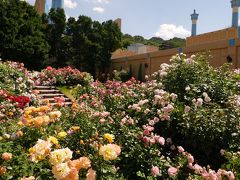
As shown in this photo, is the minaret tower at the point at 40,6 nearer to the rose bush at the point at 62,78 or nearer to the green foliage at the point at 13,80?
the rose bush at the point at 62,78

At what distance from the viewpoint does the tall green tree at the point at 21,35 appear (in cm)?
1912

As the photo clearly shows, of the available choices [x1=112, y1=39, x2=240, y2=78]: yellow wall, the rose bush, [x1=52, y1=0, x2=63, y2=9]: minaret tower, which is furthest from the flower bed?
[x1=52, y1=0, x2=63, y2=9]: minaret tower

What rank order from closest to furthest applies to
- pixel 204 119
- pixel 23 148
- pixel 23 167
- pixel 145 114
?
1. pixel 23 167
2. pixel 23 148
3. pixel 204 119
4. pixel 145 114

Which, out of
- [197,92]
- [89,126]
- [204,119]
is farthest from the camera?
[197,92]

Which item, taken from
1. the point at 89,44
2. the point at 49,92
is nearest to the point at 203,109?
the point at 49,92

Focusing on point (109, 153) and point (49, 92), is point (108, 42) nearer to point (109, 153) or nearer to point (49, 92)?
point (49, 92)

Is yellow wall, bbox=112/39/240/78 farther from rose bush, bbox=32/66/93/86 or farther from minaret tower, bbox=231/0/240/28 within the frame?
minaret tower, bbox=231/0/240/28

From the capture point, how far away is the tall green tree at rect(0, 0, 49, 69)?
62.7ft

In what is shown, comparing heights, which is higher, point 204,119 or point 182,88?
point 182,88

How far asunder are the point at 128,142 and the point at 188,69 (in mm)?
2199

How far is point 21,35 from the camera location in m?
20.1

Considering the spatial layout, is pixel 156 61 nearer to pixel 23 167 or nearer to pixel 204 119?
pixel 204 119

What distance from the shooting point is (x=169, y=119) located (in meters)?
4.42

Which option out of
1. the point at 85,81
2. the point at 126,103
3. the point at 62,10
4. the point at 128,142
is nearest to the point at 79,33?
the point at 62,10
